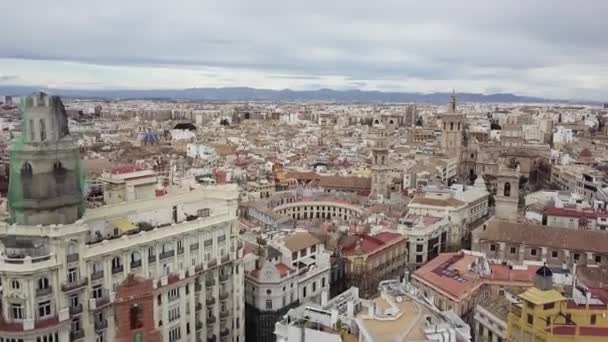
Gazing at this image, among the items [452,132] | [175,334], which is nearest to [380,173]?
[452,132]

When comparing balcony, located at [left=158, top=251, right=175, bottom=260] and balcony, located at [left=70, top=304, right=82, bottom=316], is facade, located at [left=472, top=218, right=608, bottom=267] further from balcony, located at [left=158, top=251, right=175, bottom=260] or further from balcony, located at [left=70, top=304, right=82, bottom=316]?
balcony, located at [left=70, top=304, right=82, bottom=316]

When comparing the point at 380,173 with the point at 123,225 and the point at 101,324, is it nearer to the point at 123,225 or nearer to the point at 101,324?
the point at 123,225

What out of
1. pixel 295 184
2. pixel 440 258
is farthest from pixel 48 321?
pixel 295 184

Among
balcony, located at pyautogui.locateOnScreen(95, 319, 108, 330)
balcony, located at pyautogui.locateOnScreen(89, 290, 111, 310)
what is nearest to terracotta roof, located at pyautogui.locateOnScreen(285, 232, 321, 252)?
balcony, located at pyautogui.locateOnScreen(89, 290, 111, 310)

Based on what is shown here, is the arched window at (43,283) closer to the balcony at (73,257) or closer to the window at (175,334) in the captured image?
the balcony at (73,257)

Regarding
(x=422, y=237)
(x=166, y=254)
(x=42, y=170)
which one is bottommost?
(x=422, y=237)

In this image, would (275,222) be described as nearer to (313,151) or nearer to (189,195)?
(189,195)
